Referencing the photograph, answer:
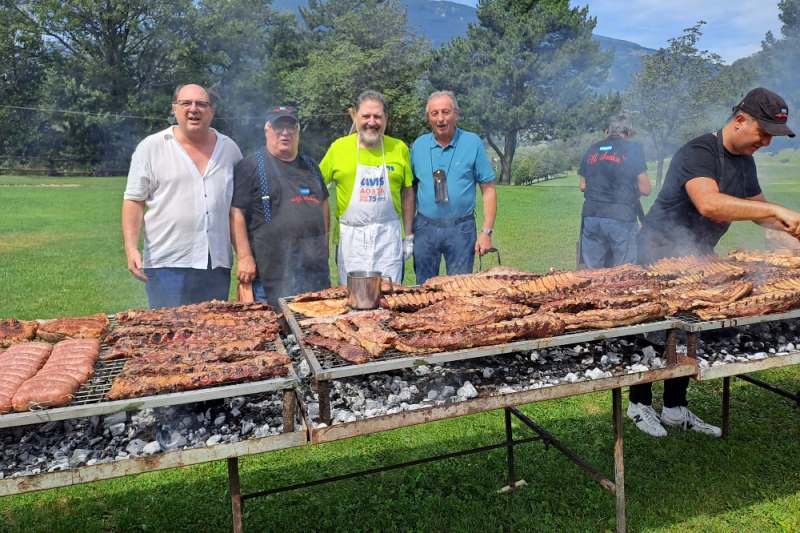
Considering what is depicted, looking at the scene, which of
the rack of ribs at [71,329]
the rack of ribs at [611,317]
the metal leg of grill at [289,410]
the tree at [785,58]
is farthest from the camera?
the tree at [785,58]

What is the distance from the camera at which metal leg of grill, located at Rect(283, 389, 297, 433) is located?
8.85 feet

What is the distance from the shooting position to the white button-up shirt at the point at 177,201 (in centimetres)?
484

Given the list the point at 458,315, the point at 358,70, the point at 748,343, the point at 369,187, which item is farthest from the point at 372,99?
the point at 358,70

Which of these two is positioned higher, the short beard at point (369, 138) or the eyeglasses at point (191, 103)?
the eyeglasses at point (191, 103)

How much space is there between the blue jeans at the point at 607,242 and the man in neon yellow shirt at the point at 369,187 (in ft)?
11.6

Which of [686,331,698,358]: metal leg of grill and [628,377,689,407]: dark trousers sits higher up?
[686,331,698,358]: metal leg of grill

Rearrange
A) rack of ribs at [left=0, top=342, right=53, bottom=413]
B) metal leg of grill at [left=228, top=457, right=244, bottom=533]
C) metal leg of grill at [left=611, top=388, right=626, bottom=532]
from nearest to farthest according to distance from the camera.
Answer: rack of ribs at [left=0, top=342, right=53, bottom=413], metal leg of grill at [left=228, top=457, right=244, bottom=533], metal leg of grill at [left=611, top=388, right=626, bottom=532]

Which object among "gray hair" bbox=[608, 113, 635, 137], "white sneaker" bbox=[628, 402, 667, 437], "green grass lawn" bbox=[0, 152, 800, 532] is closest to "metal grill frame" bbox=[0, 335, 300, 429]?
"green grass lawn" bbox=[0, 152, 800, 532]

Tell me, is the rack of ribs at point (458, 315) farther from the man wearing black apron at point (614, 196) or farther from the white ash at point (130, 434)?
the man wearing black apron at point (614, 196)

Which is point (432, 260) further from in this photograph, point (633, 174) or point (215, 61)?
point (215, 61)

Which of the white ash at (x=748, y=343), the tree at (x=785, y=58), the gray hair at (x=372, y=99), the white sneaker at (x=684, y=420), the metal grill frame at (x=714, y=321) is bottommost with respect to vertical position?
the white sneaker at (x=684, y=420)

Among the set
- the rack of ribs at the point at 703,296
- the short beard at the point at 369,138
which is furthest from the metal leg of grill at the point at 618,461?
the short beard at the point at 369,138

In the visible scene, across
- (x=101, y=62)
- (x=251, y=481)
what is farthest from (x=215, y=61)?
(x=251, y=481)

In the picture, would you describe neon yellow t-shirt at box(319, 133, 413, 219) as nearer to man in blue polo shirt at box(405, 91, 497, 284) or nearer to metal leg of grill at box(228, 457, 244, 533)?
man in blue polo shirt at box(405, 91, 497, 284)
